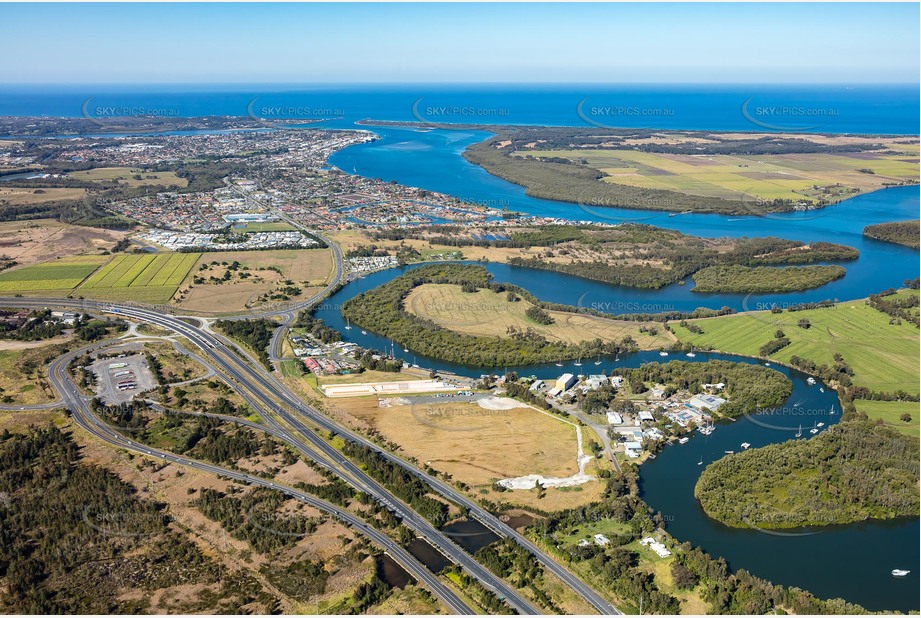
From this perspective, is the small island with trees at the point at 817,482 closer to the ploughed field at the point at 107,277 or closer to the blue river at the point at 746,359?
the blue river at the point at 746,359

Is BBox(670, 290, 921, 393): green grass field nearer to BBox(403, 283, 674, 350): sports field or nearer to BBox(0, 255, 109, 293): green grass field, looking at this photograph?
BBox(403, 283, 674, 350): sports field

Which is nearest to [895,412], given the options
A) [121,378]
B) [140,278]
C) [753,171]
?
[121,378]

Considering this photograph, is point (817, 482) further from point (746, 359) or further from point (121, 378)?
point (121, 378)

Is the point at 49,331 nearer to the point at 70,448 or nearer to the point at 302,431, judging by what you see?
the point at 70,448

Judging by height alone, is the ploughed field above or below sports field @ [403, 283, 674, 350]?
above

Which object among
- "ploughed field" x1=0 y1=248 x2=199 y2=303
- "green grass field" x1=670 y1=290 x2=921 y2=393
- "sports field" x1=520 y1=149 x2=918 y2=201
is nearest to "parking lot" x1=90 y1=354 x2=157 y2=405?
"ploughed field" x1=0 y1=248 x2=199 y2=303
